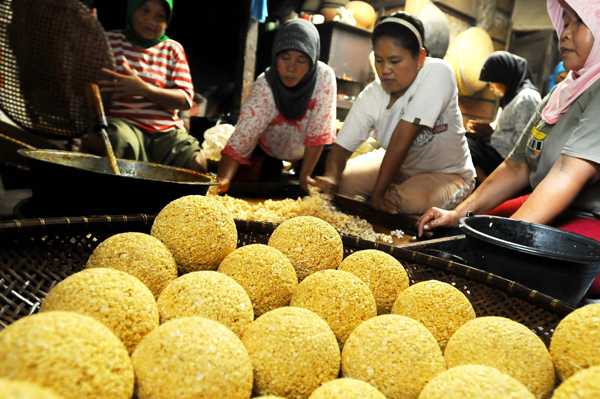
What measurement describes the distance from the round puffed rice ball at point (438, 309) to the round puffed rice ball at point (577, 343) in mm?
183

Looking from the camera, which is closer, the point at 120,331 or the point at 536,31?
the point at 120,331

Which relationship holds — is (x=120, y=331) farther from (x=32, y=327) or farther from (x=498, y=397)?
(x=498, y=397)

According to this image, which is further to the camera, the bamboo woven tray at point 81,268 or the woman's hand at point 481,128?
the woman's hand at point 481,128

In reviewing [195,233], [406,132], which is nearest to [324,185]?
[406,132]

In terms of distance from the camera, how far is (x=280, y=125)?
3.46m

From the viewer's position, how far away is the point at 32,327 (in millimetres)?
549

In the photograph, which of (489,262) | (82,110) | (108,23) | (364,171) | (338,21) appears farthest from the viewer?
(338,21)

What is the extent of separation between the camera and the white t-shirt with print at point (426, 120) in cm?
262

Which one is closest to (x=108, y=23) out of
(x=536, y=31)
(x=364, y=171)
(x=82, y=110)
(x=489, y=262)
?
(x=82, y=110)

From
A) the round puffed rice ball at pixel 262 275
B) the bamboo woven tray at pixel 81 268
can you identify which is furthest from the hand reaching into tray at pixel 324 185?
the round puffed rice ball at pixel 262 275

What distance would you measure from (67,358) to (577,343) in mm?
911

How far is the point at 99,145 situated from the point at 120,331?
234cm

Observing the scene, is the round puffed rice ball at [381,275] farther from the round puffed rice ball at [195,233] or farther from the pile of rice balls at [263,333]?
the round puffed rice ball at [195,233]

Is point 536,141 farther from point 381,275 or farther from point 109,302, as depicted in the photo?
point 109,302
